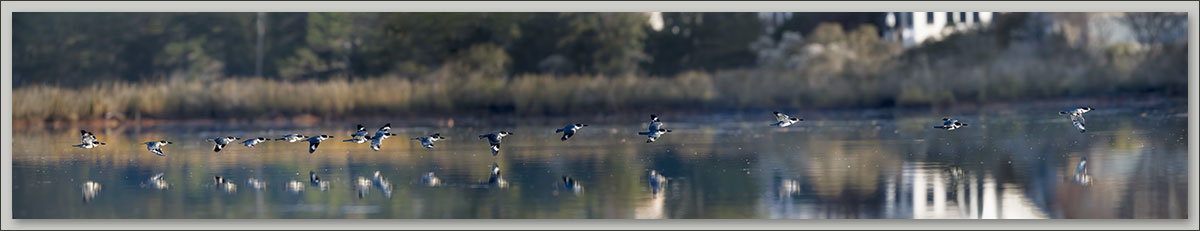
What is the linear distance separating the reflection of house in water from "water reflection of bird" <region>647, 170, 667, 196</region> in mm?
10933

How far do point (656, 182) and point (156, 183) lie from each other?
493cm

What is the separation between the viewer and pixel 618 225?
492 inches

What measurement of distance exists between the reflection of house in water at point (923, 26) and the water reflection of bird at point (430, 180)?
11.9 meters

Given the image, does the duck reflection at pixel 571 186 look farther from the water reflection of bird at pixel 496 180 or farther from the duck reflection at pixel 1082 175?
the duck reflection at pixel 1082 175

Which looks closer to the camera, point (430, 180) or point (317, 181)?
point (430, 180)

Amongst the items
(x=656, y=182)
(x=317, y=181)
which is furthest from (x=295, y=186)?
(x=656, y=182)

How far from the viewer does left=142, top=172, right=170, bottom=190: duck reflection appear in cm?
1566

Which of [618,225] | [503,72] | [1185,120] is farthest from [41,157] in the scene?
[1185,120]

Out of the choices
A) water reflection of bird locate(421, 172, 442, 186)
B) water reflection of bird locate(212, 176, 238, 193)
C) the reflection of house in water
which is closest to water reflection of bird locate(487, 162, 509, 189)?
Result: water reflection of bird locate(421, 172, 442, 186)

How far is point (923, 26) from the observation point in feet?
94.6

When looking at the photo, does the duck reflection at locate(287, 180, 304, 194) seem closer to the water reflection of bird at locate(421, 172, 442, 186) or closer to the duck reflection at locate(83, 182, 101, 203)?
the water reflection of bird at locate(421, 172, 442, 186)

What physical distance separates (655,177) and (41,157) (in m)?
8.16

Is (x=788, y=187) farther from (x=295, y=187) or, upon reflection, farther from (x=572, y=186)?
(x=295, y=187)

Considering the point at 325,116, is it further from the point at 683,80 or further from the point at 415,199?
the point at 415,199
